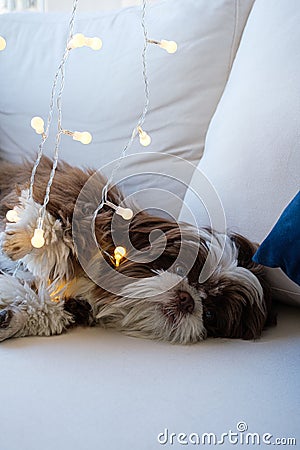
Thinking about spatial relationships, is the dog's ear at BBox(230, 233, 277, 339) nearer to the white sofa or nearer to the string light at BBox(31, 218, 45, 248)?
the white sofa

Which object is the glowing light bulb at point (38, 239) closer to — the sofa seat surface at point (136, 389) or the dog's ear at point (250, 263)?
the sofa seat surface at point (136, 389)

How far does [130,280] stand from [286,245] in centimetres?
31

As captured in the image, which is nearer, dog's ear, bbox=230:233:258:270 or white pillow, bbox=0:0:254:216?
dog's ear, bbox=230:233:258:270

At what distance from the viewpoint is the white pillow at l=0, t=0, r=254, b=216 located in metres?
1.53

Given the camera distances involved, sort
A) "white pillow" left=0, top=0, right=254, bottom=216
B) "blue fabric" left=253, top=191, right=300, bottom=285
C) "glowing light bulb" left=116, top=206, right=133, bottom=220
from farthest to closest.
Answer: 1. "white pillow" left=0, top=0, right=254, bottom=216
2. "glowing light bulb" left=116, top=206, right=133, bottom=220
3. "blue fabric" left=253, top=191, right=300, bottom=285

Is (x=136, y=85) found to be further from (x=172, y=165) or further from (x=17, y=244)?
(x=17, y=244)

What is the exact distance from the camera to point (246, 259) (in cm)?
120

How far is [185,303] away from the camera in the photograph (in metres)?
1.15

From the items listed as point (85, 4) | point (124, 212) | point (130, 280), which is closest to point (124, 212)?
point (124, 212)

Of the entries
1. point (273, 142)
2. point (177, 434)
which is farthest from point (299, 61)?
point (177, 434)

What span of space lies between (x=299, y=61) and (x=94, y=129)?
58 centimetres

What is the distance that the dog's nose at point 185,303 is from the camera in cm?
115

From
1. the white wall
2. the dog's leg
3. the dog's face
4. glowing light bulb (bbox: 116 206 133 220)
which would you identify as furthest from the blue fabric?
the white wall

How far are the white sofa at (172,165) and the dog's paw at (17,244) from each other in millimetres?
149
